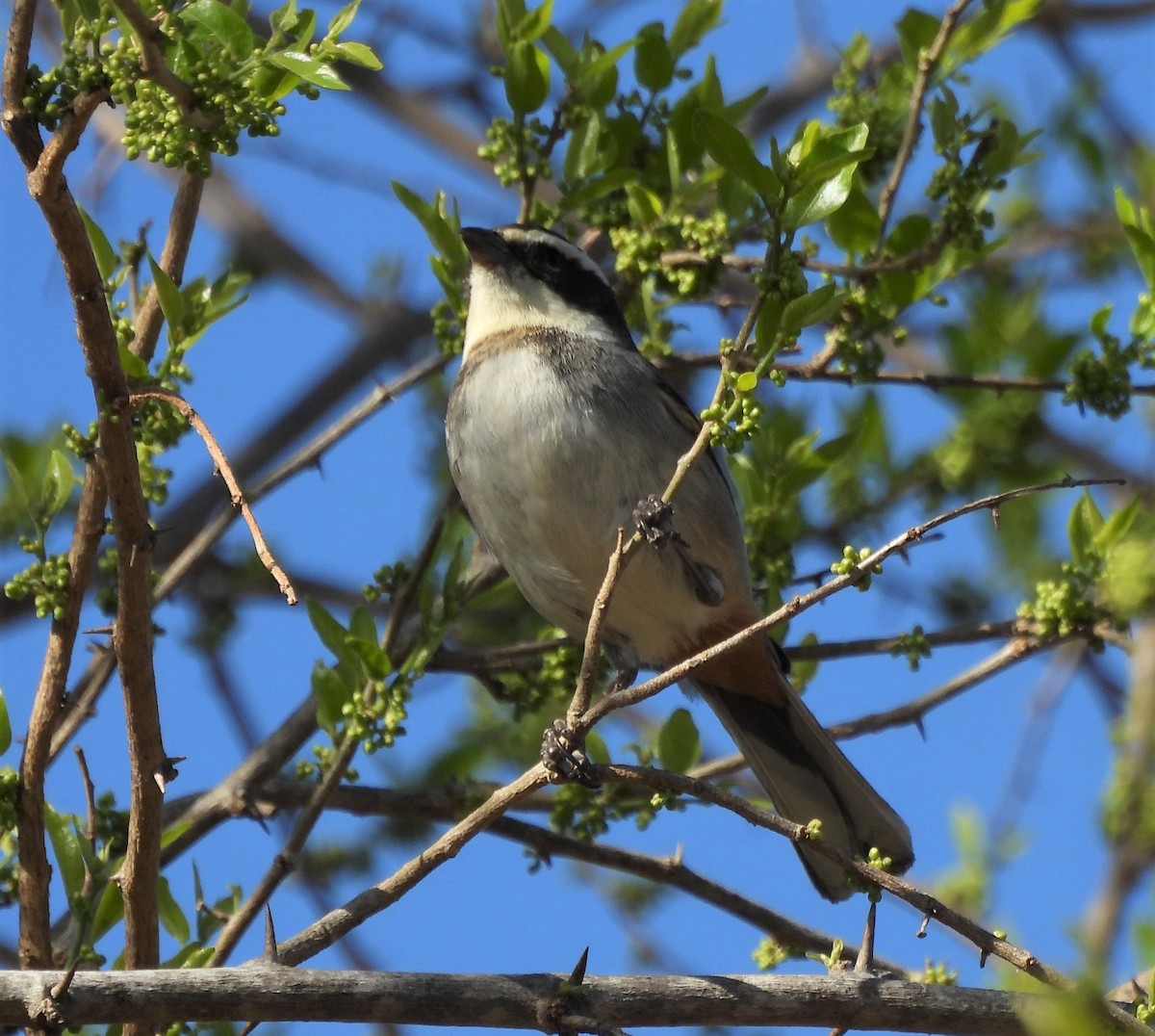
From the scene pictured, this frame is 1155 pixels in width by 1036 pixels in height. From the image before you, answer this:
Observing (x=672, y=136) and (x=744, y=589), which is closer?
(x=672, y=136)

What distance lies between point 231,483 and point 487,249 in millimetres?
2644

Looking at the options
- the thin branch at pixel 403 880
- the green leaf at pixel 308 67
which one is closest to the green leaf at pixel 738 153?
the green leaf at pixel 308 67

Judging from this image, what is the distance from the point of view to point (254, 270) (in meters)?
8.78

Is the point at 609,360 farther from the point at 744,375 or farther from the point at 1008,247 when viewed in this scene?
the point at 1008,247

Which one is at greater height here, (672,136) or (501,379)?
(672,136)

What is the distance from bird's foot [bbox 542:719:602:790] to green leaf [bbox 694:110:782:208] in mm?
1329

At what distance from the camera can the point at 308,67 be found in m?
3.29

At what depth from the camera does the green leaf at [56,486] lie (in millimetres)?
3996

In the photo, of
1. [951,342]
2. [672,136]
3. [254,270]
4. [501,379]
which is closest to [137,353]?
[501,379]

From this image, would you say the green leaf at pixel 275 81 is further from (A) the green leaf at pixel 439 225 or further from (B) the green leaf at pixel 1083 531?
(B) the green leaf at pixel 1083 531

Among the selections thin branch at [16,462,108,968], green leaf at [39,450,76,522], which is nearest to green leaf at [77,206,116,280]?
green leaf at [39,450,76,522]

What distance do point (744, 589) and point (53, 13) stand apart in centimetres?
546

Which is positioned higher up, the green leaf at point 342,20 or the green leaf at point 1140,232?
the green leaf at point 1140,232

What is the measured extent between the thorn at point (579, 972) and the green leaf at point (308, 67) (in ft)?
6.10
